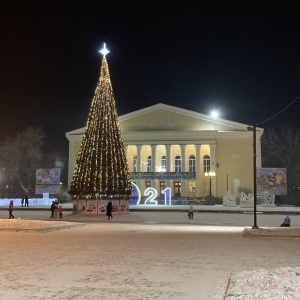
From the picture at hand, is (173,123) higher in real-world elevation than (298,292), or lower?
higher

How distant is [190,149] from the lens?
65.4 m

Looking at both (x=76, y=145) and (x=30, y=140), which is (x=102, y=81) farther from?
(x=30, y=140)

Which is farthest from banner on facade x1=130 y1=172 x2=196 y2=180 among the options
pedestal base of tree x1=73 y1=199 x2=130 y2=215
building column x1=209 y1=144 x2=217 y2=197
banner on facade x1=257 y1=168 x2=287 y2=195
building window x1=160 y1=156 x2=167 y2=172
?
pedestal base of tree x1=73 y1=199 x2=130 y2=215

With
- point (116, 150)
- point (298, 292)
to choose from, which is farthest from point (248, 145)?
point (298, 292)

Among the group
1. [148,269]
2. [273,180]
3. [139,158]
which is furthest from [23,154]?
[148,269]

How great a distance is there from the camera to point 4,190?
83.0 m

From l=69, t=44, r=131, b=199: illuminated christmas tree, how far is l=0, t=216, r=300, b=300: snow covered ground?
56.3ft

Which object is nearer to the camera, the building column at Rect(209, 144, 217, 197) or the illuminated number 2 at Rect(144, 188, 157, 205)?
the illuminated number 2 at Rect(144, 188, 157, 205)

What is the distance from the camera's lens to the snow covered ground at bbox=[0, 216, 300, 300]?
7477 mm

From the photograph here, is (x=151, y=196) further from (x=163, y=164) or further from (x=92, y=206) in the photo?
(x=92, y=206)

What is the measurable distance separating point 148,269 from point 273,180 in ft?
141

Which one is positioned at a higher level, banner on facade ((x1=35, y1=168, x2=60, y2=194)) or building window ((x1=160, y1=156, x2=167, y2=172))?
building window ((x1=160, y1=156, x2=167, y2=172))

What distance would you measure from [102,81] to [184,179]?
103 feet

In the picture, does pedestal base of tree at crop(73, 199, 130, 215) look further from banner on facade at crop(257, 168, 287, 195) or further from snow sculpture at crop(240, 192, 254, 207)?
banner on facade at crop(257, 168, 287, 195)
